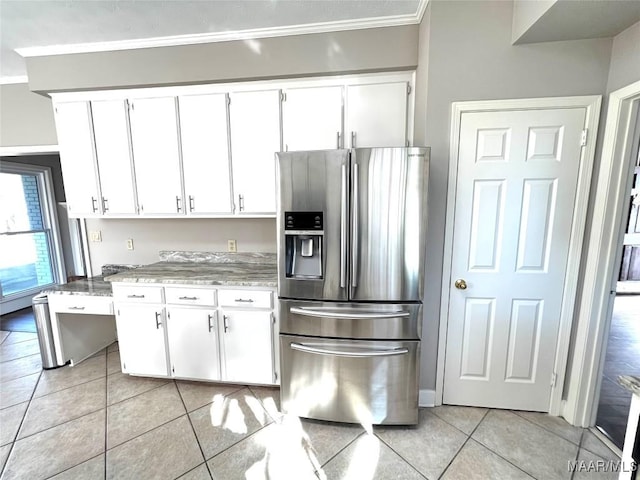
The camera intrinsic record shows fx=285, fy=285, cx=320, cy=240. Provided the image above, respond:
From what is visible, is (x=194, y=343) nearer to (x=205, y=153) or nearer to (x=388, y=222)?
(x=205, y=153)

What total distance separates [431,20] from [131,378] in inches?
141

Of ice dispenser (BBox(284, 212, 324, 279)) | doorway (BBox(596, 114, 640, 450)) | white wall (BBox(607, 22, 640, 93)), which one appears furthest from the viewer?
doorway (BBox(596, 114, 640, 450))

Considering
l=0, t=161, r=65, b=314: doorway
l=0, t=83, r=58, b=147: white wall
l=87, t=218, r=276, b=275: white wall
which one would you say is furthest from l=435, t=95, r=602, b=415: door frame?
l=0, t=161, r=65, b=314: doorway

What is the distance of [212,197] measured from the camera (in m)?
2.45

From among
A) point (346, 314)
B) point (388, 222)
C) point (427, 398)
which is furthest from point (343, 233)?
point (427, 398)

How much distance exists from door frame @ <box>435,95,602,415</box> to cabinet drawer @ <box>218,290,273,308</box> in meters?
1.28

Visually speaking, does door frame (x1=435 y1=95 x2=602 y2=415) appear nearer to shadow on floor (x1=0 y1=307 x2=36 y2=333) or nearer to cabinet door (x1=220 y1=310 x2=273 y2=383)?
cabinet door (x1=220 y1=310 x2=273 y2=383)

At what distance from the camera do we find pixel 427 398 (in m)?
2.12

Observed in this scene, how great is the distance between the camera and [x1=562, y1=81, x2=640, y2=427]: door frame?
1673mm

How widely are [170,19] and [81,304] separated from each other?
2.41 meters

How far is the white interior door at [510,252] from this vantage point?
1.82 meters

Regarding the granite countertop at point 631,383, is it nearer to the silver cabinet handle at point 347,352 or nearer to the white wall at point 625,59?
the silver cabinet handle at point 347,352

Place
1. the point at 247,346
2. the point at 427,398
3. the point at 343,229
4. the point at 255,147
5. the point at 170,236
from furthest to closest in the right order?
1. the point at 170,236
2. the point at 255,147
3. the point at 247,346
4. the point at 427,398
5. the point at 343,229

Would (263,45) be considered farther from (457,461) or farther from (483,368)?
(457,461)
